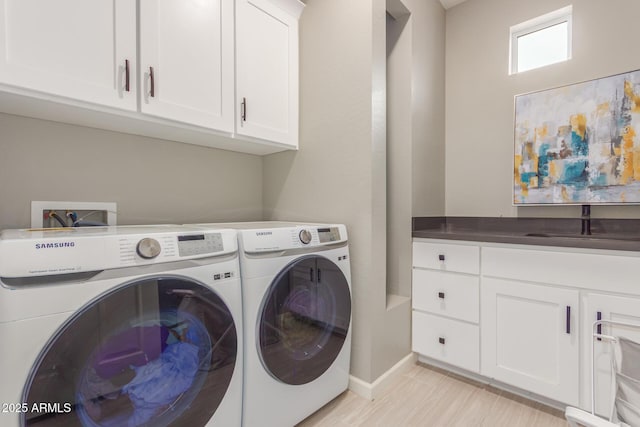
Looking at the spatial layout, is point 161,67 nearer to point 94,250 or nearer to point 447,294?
point 94,250

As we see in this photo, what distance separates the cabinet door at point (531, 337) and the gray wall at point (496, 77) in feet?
2.65

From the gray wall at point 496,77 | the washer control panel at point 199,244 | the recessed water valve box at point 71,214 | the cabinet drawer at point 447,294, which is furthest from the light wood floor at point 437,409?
the recessed water valve box at point 71,214

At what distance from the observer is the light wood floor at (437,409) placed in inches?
57.3

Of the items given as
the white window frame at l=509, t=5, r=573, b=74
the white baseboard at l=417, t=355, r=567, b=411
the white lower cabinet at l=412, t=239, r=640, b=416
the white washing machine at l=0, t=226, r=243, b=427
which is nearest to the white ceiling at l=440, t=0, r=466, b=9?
the white window frame at l=509, t=5, r=573, b=74

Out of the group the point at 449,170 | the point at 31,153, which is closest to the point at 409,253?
the point at 449,170

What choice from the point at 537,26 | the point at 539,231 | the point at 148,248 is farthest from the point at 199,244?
the point at 537,26

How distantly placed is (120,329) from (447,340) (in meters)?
1.74

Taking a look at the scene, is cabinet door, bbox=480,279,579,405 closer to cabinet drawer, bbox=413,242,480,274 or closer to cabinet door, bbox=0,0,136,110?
cabinet drawer, bbox=413,242,480,274

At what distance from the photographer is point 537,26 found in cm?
215

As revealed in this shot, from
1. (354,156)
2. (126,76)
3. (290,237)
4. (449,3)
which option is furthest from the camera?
(449,3)

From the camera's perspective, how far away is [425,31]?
2.21 meters

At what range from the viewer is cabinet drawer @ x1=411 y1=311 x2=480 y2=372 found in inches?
68.0

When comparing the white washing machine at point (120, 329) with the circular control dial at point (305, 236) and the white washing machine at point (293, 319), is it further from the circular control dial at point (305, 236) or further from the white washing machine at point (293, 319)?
the circular control dial at point (305, 236)

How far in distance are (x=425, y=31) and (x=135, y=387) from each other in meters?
2.68
